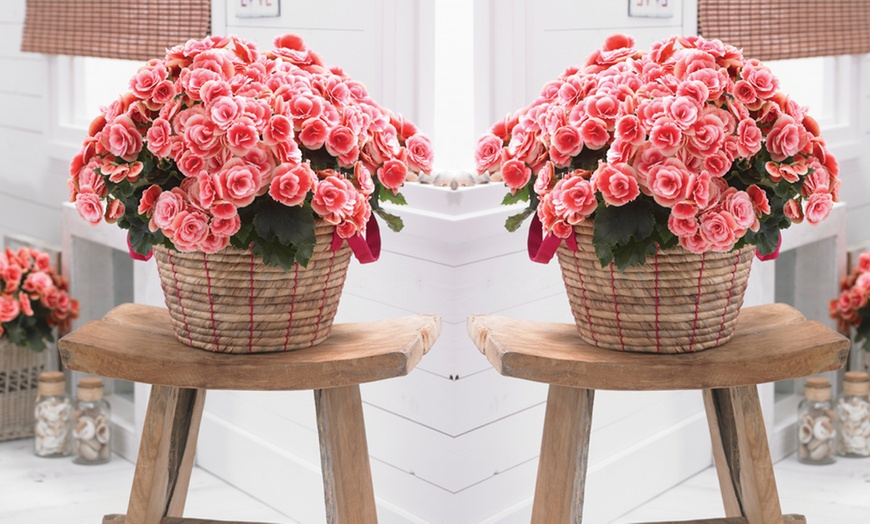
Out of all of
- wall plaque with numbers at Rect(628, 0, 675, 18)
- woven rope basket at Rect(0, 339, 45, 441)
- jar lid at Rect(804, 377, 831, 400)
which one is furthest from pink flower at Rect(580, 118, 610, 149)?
woven rope basket at Rect(0, 339, 45, 441)

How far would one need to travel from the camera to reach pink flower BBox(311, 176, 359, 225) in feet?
5.09

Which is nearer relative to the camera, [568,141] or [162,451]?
[568,141]

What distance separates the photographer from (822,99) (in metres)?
3.22

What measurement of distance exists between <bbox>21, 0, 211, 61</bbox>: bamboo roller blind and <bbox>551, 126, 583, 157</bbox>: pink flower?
1397 millimetres

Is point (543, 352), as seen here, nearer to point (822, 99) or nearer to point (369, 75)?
point (369, 75)

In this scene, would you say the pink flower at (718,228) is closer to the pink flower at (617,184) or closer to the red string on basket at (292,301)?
the pink flower at (617,184)

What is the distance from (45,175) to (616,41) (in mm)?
2147

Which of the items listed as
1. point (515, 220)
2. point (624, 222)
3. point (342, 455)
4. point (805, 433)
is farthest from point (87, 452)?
point (624, 222)

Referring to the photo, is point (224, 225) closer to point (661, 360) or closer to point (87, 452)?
point (661, 360)

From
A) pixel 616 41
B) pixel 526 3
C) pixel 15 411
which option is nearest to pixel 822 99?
pixel 526 3

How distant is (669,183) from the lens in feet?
4.86

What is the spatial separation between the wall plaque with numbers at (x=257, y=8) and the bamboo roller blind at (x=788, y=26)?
3.23 ft

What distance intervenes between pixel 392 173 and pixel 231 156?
256 millimetres

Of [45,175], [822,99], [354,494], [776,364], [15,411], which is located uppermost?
[822,99]
